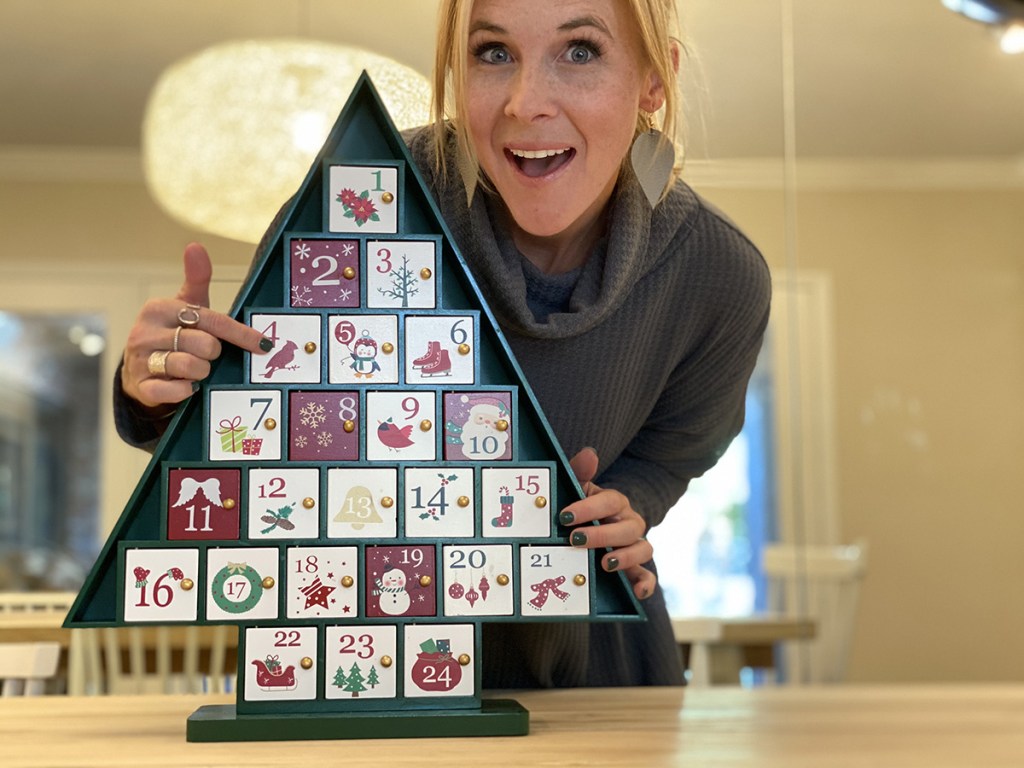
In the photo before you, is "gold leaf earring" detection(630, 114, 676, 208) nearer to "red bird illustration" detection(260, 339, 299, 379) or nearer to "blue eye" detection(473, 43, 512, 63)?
"blue eye" detection(473, 43, 512, 63)

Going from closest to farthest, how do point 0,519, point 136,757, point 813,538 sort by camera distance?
point 136,757 → point 0,519 → point 813,538

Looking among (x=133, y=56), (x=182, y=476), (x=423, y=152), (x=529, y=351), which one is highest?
(x=133, y=56)

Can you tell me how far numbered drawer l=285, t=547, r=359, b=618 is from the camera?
2.28ft

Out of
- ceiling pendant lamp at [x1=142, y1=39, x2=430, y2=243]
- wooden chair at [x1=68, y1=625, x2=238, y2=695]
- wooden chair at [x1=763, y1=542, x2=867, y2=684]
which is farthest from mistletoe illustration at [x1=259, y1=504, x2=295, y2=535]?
wooden chair at [x1=763, y1=542, x2=867, y2=684]

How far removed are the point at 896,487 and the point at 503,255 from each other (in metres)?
2.69

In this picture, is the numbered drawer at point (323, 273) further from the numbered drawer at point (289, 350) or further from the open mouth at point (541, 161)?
the open mouth at point (541, 161)

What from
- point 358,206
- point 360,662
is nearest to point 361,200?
point 358,206

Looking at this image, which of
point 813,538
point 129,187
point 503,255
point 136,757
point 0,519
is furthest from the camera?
point 813,538

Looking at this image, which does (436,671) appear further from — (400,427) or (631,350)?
(631,350)

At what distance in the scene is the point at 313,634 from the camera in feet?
2.29

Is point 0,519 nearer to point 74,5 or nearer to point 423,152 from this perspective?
point 74,5

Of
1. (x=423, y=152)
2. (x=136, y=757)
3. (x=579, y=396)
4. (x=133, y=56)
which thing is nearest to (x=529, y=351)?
(x=579, y=396)

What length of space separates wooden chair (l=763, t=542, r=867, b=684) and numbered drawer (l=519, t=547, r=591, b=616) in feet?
6.65

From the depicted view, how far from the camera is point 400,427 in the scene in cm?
72
